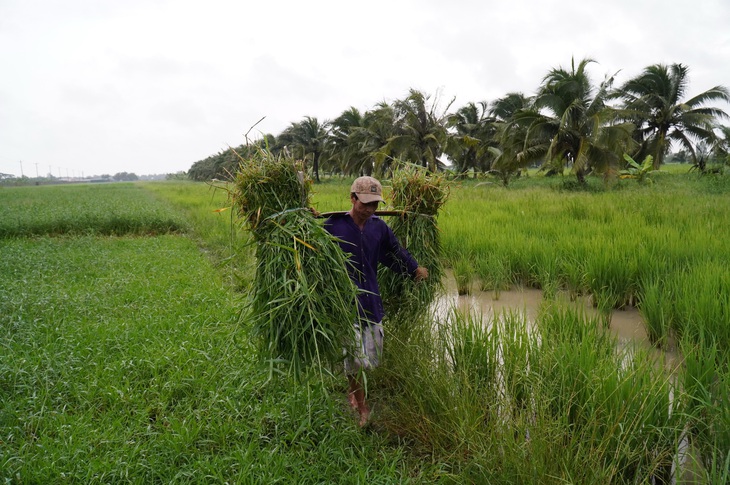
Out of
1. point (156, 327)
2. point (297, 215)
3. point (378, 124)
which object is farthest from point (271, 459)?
point (378, 124)

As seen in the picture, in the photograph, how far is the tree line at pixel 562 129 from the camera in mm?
14102

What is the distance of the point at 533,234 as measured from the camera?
5.95 metres

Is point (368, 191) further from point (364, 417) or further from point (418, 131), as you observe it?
point (418, 131)

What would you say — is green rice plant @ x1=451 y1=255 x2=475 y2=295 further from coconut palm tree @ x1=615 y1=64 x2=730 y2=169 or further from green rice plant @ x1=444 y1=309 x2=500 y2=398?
coconut palm tree @ x1=615 y1=64 x2=730 y2=169

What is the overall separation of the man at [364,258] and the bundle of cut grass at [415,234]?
15.9 inches

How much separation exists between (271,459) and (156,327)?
2089mm

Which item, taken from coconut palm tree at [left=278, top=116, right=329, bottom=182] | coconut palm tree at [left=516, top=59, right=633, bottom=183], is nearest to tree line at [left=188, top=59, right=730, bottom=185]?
coconut palm tree at [left=516, top=59, right=633, bottom=183]

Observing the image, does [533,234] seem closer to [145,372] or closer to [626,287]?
[626,287]

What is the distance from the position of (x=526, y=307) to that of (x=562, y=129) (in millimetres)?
A: 12667

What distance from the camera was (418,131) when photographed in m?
18.3

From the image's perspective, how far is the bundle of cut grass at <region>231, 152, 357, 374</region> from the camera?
2039mm

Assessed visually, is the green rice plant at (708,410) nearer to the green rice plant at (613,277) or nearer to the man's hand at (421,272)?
the man's hand at (421,272)

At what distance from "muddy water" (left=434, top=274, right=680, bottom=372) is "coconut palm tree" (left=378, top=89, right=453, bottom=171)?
13.3m

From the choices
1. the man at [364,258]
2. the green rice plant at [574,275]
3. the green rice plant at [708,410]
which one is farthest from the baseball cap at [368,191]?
the green rice plant at [574,275]
